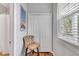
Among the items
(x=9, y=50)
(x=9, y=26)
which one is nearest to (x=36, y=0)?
(x=9, y=26)

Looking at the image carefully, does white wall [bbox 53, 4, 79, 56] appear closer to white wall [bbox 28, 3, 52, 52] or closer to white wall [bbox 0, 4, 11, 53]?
white wall [bbox 28, 3, 52, 52]

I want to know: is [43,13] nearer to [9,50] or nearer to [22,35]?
[22,35]

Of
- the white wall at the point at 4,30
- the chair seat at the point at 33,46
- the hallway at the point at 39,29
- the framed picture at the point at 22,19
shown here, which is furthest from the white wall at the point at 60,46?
the white wall at the point at 4,30

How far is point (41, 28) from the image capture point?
1.98m

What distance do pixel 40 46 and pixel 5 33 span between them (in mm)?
552

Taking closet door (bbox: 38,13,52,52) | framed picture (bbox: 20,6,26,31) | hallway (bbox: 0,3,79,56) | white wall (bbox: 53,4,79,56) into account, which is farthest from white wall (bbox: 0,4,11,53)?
white wall (bbox: 53,4,79,56)

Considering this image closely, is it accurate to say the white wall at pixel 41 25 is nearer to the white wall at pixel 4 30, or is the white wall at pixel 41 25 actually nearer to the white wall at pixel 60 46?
the white wall at pixel 60 46

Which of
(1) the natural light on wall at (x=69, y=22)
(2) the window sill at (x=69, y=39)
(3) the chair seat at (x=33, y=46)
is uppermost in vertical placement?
(1) the natural light on wall at (x=69, y=22)

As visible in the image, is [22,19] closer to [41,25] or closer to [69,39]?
[41,25]

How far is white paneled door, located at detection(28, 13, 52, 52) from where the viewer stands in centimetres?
185

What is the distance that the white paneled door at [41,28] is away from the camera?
1847 millimetres

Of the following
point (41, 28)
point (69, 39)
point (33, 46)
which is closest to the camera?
point (69, 39)

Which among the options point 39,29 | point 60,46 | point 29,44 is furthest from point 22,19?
point 60,46

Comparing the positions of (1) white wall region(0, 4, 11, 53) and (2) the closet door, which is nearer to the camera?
(1) white wall region(0, 4, 11, 53)
